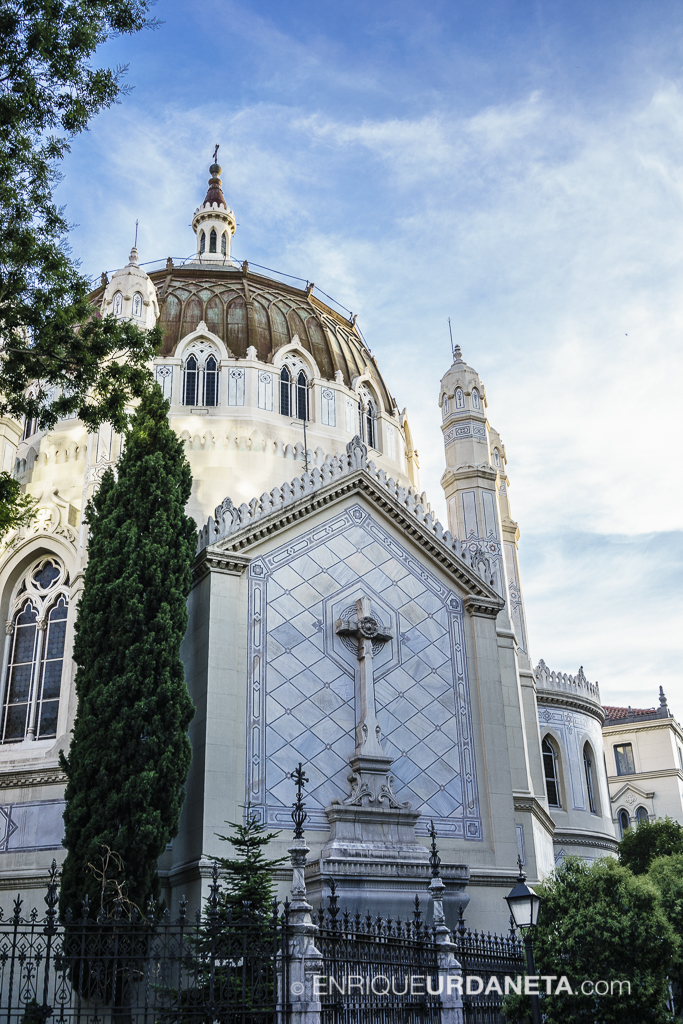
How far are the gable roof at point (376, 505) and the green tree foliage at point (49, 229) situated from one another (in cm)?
725

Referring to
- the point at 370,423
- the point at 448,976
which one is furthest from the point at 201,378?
the point at 448,976

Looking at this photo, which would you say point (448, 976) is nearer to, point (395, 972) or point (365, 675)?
point (395, 972)

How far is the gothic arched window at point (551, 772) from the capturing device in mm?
33188

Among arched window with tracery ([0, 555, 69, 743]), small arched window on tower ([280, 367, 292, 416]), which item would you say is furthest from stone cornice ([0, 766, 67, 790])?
small arched window on tower ([280, 367, 292, 416])

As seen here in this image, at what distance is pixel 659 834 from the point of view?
33.2 meters

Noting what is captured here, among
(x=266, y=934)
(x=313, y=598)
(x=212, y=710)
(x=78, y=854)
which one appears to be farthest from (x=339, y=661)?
(x=266, y=934)

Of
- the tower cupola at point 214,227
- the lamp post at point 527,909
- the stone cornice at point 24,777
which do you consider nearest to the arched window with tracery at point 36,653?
the stone cornice at point 24,777

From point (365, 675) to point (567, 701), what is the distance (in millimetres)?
13764

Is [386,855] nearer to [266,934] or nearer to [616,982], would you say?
[616,982]

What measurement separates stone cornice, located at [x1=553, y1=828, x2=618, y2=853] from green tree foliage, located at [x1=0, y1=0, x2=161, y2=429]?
73.3 ft

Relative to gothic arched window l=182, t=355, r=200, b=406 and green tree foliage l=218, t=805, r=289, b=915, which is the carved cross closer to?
green tree foliage l=218, t=805, r=289, b=915

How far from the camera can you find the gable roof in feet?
78.3

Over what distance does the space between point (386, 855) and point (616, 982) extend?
6905 millimetres

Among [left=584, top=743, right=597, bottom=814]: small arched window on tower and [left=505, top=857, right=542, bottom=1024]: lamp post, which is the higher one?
[left=584, top=743, right=597, bottom=814]: small arched window on tower
